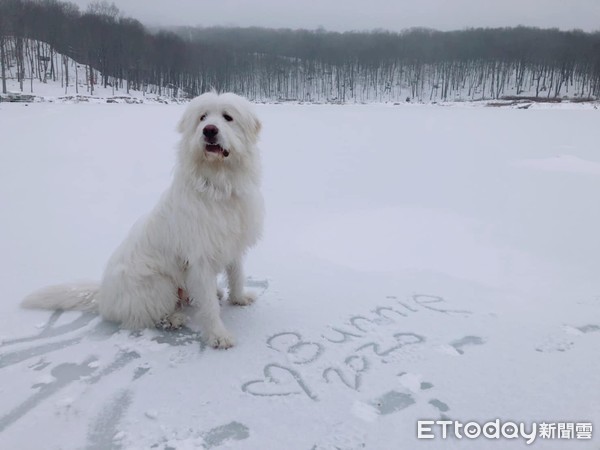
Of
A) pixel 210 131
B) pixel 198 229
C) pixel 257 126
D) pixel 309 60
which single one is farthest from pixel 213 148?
pixel 309 60

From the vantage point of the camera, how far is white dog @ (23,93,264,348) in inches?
125

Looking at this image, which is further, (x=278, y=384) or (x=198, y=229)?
(x=198, y=229)

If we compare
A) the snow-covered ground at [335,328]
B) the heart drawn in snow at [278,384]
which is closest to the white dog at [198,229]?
the snow-covered ground at [335,328]

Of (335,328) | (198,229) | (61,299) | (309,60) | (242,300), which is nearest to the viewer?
(198,229)

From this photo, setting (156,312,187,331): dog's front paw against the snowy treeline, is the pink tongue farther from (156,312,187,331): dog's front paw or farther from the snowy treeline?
the snowy treeline

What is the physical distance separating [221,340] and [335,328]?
0.89 metres

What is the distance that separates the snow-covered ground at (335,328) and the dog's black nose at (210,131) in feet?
5.01

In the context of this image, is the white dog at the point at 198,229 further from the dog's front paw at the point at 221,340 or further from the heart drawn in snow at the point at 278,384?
the heart drawn in snow at the point at 278,384

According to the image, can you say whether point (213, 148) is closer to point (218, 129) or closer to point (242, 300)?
point (218, 129)

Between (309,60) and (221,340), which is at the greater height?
(309,60)

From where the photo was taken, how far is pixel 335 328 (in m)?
3.40

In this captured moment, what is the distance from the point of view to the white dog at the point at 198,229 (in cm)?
318

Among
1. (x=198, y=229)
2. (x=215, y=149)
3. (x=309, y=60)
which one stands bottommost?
(x=198, y=229)

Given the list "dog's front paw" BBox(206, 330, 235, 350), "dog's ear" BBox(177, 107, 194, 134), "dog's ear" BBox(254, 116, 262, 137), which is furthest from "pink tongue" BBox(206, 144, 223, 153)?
"dog's front paw" BBox(206, 330, 235, 350)
